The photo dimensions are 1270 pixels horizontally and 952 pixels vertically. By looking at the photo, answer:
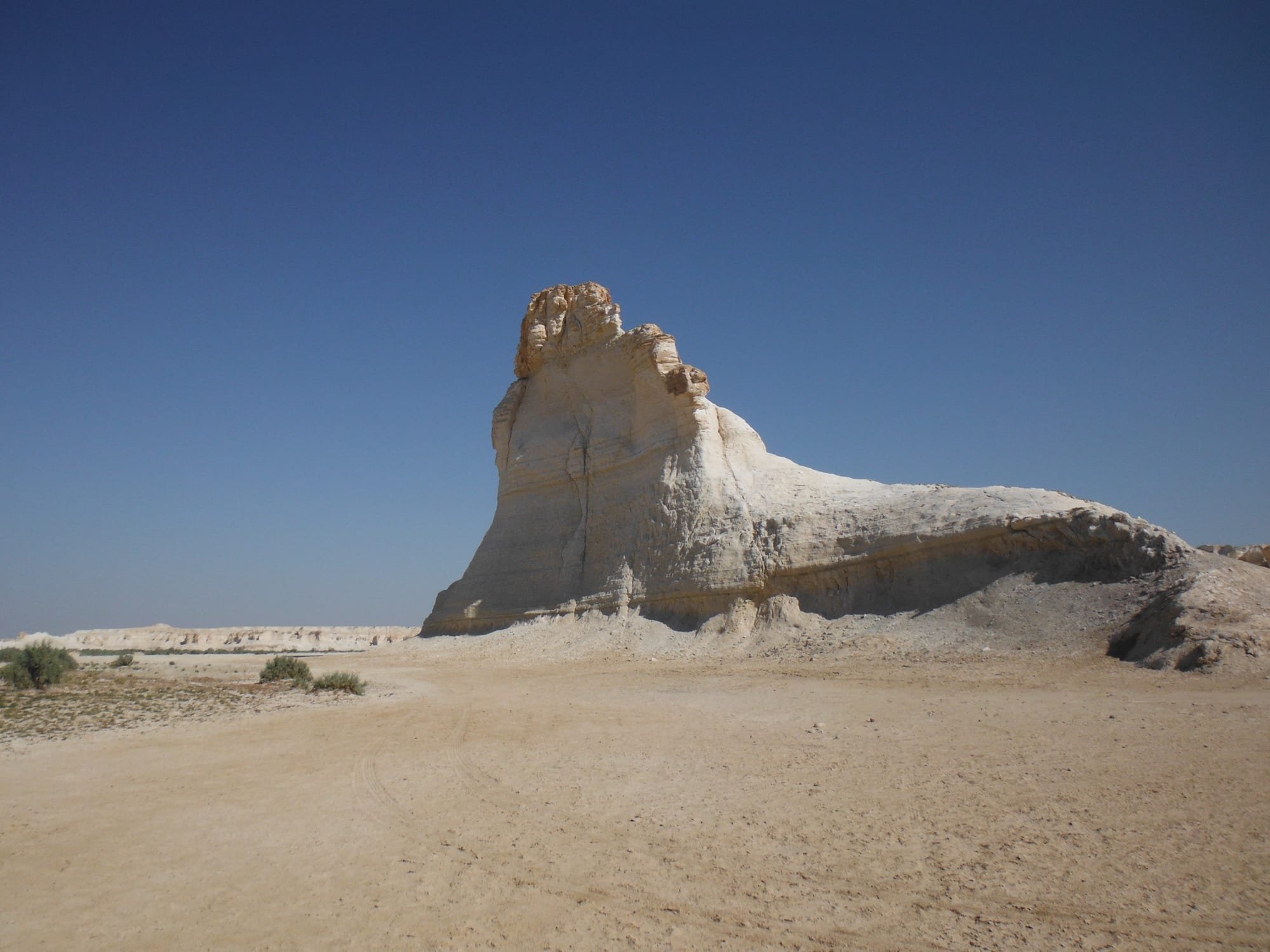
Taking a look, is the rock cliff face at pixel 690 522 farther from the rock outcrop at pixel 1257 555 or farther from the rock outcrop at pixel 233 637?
the rock outcrop at pixel 233 637

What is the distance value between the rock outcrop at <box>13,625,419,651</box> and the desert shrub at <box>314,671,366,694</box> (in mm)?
33699

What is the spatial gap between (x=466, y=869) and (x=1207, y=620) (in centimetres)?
1257

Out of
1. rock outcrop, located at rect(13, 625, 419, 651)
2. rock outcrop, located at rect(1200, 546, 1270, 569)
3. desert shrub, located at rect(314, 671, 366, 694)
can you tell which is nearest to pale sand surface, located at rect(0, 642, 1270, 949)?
desert shrub, located at rect(314, 671, 366, 694)

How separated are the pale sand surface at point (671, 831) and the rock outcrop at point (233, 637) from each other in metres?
41.6

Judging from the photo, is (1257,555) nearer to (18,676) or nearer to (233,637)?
(18,676)

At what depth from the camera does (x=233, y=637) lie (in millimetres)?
56594

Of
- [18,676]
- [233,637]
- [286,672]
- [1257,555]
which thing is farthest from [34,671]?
[233,637]

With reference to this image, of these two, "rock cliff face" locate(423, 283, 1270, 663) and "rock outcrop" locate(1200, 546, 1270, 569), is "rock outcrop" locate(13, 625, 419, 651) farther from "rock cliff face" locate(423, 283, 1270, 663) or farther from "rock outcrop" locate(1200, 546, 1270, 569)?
"rock outcrop" locate(1200, 546, 1270, 569)

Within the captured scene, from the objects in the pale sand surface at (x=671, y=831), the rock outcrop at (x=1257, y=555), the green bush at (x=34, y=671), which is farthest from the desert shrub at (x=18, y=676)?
the rock outcrop at (x=1257, y=555)

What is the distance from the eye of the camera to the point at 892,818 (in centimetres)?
529

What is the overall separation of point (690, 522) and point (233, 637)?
161ft

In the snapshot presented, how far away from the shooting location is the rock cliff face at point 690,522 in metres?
15.8

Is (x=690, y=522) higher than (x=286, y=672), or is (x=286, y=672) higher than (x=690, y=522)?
(x=690, y=522)

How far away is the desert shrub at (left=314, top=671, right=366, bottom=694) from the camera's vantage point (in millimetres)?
14172
